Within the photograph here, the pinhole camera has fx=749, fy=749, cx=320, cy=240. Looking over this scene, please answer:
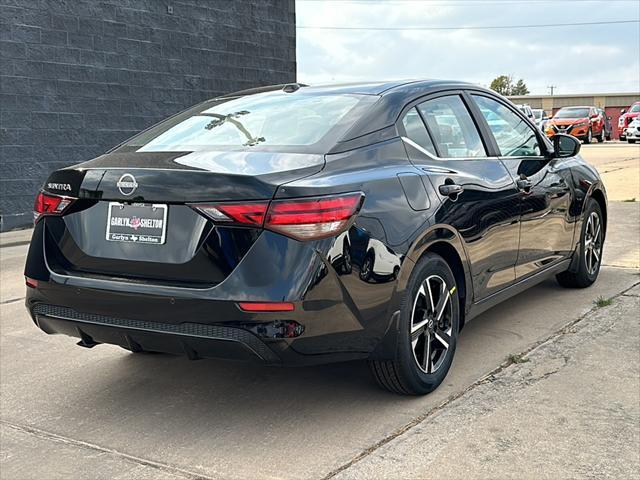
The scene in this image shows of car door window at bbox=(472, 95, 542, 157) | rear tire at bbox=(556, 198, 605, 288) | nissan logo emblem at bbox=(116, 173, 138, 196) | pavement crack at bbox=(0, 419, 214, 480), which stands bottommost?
pavement crack at bbox=(0, 419, 214, 480)

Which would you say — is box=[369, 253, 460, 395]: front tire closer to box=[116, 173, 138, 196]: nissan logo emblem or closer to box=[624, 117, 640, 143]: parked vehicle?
box=[116, 173, 138, 196]: nissan logo emblem

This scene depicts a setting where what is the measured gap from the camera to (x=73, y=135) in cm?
1156

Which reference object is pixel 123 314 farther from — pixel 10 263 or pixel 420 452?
pixel 10 263

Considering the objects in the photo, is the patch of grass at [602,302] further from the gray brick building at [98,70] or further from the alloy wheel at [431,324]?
the gray brick building at [98,70]

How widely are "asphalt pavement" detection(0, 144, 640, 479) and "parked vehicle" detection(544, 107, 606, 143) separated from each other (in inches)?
1038

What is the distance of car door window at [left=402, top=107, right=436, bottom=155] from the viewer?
402 centimetres

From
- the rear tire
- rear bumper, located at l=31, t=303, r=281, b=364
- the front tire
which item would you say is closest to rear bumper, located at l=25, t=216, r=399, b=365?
rear bumper, located at l=31, t=303, r=281, b=364

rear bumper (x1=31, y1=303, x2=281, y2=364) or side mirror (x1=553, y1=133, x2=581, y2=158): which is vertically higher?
side mirror (x1=553, y1=133, x2=581, y2=158)

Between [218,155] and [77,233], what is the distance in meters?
0.76

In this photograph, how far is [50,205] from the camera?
12.1 feet

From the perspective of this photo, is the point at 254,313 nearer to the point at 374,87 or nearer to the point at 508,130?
the point at 374,87

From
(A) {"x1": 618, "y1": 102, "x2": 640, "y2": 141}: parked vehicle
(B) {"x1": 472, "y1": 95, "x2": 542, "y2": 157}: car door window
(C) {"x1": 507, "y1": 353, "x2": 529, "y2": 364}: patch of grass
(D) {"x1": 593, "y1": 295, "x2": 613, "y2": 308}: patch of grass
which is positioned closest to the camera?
(C) {"x1": 507, "y1": 353, "x2": 529, "y2": 364}: patch of grass

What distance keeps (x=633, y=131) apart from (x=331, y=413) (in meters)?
28.8

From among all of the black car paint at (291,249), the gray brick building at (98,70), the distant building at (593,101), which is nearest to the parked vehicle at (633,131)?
Answer: the distant building at (593,101)
